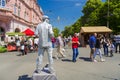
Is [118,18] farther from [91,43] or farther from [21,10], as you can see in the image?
[91,43]

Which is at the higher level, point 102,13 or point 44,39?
point 102,13

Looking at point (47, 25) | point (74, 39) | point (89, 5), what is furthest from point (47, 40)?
point (89, 5)

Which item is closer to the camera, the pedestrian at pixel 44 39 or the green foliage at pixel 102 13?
the pedestrian at pixel 44 39

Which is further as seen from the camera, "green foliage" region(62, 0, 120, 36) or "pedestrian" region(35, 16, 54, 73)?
"green foliage" region(62, 0, 120, 36)

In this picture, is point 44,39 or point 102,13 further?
point 102,13

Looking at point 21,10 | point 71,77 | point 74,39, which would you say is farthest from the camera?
point 21,10

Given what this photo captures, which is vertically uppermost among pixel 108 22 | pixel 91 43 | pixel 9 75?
pixel 108 22

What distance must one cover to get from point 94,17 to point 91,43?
37.9 metres

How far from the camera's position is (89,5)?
57125 mm

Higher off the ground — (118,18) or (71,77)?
(118,18)

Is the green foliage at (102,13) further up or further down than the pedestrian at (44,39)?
further up

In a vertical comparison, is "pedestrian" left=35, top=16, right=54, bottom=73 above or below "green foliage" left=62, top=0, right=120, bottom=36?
below

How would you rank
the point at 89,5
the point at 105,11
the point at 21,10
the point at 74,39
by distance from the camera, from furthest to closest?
the point at 89,5
the point at 105,11
the point at 21,10
the point at 74,39

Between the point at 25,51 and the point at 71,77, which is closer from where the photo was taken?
the point at 71,77
